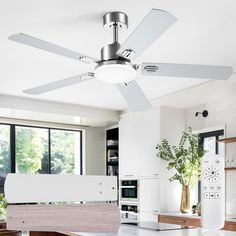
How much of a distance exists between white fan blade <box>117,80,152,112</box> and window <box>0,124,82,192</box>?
370cm

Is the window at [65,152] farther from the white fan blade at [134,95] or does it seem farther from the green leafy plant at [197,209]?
the white fan blade at [134,95]

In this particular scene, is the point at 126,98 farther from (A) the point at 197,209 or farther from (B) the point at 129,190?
(B) the point at 129,190

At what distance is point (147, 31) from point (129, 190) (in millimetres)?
4357

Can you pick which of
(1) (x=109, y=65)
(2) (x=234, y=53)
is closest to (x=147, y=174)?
(2) (x=234, y=53)

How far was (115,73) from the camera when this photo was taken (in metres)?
2.28

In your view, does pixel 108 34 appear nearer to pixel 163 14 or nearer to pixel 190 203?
pixel 163 14

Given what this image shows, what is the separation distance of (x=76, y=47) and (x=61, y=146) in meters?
3.81

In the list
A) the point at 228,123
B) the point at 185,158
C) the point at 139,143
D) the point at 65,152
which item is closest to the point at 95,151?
the point at 65,152

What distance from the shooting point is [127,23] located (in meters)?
2.63

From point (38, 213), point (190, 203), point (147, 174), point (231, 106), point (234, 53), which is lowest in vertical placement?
point (190, 203)

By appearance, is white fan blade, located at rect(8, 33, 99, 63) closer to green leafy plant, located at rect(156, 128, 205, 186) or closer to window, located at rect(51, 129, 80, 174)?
green leafy plant, located at rect(156, 128, 205, 186)

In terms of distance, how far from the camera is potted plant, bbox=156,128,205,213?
501cm

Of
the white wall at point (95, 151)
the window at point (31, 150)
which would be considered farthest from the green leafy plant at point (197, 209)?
the window at point (31, 150)

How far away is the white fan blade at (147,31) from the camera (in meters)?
1.65
